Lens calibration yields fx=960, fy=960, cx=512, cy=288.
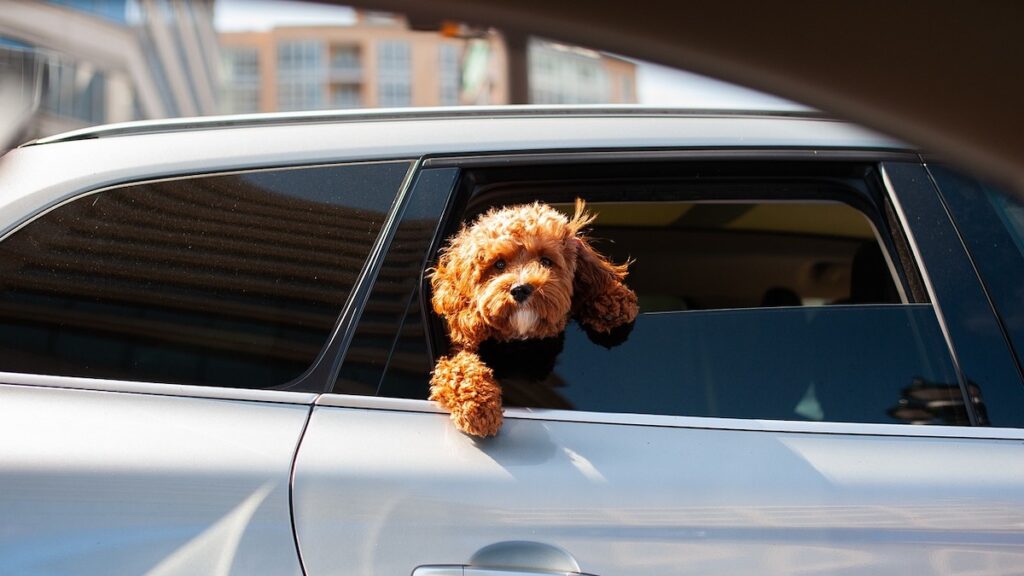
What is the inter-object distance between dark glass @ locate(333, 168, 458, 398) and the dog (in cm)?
5

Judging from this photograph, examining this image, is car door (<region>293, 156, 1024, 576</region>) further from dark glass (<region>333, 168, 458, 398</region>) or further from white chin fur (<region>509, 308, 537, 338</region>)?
white chin fur (<region>509, 308, 537, 338</region>)

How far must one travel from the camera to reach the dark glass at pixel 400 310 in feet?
6.13

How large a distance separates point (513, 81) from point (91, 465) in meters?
3.69

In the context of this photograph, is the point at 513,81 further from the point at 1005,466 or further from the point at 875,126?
the point at 875,126

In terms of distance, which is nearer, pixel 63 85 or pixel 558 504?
pixel 558 504

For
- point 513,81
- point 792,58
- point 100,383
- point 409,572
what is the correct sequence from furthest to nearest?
point 513,81 < point 100,383 < point 409,572 < point 792,58

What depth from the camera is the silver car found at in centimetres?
172

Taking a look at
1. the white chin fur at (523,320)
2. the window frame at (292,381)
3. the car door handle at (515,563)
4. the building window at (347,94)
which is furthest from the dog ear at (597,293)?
the building window at (347,94)

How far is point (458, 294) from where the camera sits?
6.25 ft

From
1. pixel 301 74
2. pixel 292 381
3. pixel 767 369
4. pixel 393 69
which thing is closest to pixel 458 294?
pixel 292 381

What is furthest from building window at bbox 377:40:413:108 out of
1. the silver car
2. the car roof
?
the silver car

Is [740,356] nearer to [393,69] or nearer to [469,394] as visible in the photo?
[469,394]

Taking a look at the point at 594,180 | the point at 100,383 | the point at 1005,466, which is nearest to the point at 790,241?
the point at 594,180

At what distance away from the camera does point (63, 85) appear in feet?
6.42
